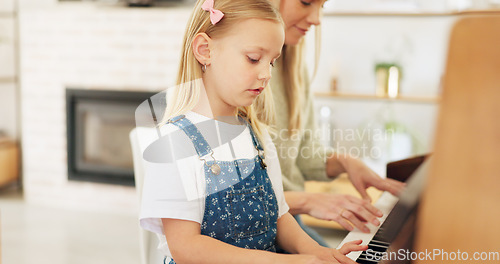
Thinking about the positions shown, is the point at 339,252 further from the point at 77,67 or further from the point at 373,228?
the point at 77,67

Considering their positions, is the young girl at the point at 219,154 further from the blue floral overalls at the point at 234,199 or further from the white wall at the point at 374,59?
the white wall at the point at 374,59

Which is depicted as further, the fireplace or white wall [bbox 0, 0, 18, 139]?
white wall [bbox 0, 0, 18, 139]

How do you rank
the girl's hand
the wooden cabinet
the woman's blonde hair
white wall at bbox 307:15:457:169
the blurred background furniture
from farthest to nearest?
the wooden cabinet
white wall at bbox 307:15:457:169
the woman's blonde hair
the girl's hand
the blurred background furniture

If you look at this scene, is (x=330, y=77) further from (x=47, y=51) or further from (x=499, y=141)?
(x=499, y=141)

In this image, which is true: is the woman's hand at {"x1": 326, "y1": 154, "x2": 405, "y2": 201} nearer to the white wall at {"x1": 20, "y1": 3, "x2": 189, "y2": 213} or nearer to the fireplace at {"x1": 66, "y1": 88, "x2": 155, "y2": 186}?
the white wall at {"x1": 20, "y1": 3, "x2": 189, "y2": 213}

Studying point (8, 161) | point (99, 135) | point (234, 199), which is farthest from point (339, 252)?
point (8, 161)

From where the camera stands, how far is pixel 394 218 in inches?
21.2

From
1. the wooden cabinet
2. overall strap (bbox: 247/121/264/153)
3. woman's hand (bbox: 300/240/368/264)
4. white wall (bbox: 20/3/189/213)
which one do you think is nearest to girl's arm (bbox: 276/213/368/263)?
woman's hand (bbox: 300/240/368/264)

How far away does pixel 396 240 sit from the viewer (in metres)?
0.42

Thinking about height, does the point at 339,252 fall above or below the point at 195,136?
below

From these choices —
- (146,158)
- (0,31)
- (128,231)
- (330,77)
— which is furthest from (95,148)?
(146,158)

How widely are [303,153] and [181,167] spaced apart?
11.3 inches

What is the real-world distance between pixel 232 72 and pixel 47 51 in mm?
2459

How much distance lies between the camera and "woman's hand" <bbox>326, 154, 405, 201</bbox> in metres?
0.80
